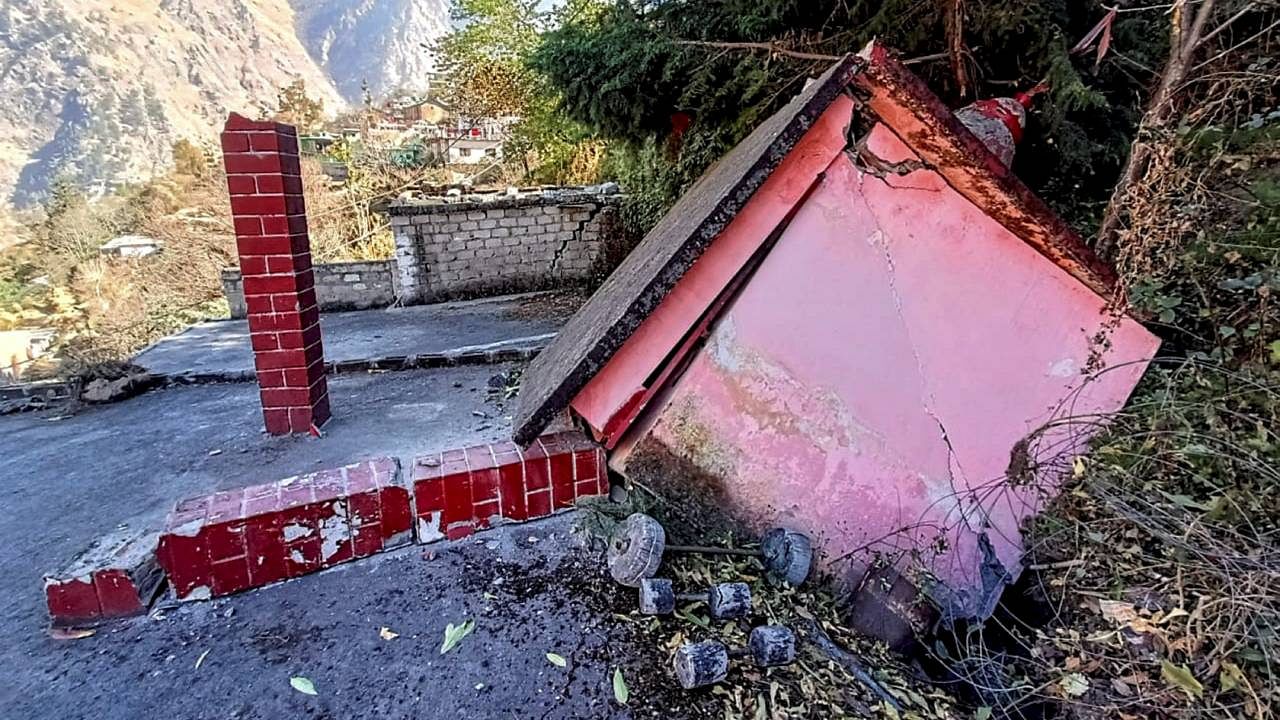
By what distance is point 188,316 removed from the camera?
1341 centimetres

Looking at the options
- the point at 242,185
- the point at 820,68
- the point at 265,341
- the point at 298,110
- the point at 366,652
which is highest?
the point at 298,110

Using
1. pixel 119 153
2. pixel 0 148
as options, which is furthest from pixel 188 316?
pixel 0 148

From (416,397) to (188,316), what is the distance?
487 inches

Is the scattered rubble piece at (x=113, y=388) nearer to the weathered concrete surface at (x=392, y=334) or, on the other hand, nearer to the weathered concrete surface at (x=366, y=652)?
the weathered concrete surface at (x=392, y=334)

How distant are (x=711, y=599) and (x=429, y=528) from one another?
3.72 ft

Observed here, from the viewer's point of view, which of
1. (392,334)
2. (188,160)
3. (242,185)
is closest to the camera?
(242,185)

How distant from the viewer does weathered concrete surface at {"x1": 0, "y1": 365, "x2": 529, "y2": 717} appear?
199 cm

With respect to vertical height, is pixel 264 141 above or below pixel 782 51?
below

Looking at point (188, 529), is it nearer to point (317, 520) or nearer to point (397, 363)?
point (317, 520)

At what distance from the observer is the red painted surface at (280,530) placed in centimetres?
210

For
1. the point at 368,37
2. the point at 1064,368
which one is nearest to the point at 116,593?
the point at 1064,368

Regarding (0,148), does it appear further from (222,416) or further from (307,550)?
(307,550)

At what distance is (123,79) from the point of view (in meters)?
43.1

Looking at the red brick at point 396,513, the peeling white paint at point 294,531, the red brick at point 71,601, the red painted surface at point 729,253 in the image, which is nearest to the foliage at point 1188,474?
the red painted surface at point 729,253
